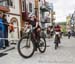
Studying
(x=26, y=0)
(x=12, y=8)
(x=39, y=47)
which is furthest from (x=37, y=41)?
(x=26, y=0)

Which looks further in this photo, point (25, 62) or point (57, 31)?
point (57, 31)

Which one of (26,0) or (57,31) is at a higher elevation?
(26,0)

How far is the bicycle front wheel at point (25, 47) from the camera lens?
948cm

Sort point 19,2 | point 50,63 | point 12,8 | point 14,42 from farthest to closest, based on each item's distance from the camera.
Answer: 1. point 19,2
2. point 12,8
3. point 14,42
4. point 50,63

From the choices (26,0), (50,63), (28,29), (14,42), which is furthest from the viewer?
(26,0)

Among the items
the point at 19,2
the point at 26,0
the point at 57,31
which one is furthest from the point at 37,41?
the point at 26,0

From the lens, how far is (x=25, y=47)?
9.73 meters

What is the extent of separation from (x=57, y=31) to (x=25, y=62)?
6.25m

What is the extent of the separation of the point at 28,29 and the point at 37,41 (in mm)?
603

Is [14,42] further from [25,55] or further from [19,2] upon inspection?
[19,2]

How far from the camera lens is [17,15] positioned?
33.8 meters

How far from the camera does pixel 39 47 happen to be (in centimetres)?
1073

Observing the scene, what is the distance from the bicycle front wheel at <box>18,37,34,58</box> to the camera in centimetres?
948

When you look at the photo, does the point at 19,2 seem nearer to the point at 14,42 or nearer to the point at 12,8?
the point at 12,8
